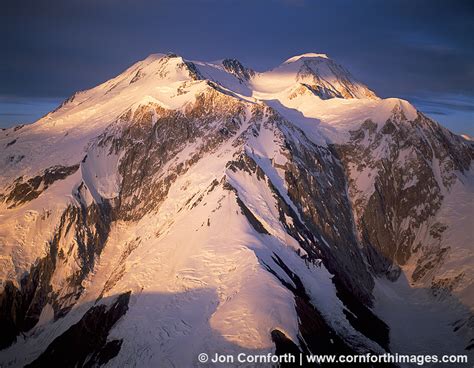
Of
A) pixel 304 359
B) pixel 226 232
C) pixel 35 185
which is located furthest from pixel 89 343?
pixel 35 185

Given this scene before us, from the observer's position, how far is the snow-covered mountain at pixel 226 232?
4906 centimetres

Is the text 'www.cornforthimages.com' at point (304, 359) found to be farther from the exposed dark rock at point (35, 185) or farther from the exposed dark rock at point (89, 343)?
the exposed dark rock at point (35, 185)

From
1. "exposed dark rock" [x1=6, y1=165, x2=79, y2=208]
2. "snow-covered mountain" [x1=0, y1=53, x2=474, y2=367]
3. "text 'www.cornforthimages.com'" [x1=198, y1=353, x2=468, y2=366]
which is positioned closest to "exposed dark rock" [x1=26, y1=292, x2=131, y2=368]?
"snow-covered mountain" [x1=0, y1=53, x2=474, y2=367]

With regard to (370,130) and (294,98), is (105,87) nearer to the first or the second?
(294,98)

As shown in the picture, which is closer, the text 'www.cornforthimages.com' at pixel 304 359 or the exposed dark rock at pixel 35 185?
the text 'www.cornforthimages.com' at pixel 304 359

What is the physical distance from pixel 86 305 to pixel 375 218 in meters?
64.9

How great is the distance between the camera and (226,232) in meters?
61.7

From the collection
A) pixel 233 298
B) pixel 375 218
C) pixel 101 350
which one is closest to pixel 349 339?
pixel 233 298

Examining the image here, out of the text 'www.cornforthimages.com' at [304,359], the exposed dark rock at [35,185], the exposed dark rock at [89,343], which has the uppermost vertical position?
the exposed dark rock at [35,185]

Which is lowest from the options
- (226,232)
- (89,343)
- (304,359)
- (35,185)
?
(89,343)

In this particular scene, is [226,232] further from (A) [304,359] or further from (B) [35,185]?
(B) [35,185]

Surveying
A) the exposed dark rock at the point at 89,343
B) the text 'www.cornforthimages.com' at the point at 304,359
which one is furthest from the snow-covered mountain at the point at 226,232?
the text 'www.cornforthimages.com' at the point at 304,359

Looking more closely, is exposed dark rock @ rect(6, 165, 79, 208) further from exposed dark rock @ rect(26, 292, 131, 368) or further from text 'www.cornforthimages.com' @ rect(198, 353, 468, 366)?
text 'www.cornforthimages.com' @ rect(198, 353, 468, 366)

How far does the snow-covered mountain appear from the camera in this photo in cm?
4906
